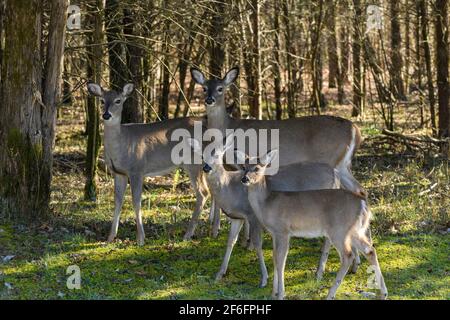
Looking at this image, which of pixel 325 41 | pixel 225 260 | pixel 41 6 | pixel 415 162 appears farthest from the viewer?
pixel 325 41

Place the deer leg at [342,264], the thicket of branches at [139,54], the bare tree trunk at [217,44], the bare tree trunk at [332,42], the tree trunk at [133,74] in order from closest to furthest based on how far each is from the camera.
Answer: the deer leg at [342,264], the thicket of branches at [139,54], the tree trunk at [133,74], the bare tree trunk at [217,44], the bare tree trunk at [332,42]

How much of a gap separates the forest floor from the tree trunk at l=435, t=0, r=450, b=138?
2440 millimetres

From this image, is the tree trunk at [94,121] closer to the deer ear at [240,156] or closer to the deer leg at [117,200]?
the deer leg at [117,200]

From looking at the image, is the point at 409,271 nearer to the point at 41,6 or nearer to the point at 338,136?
the point at 338,136

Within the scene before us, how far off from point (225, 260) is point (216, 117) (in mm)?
2628

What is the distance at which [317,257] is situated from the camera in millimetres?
8977

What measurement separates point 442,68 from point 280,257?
26.2ft

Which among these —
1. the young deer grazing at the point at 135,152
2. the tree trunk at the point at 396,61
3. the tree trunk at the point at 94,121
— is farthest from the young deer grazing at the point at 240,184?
the tree trunk at the point at 396,61

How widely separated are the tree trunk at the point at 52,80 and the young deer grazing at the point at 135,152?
20.1 inches

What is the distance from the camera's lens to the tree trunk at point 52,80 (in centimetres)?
Result: 973

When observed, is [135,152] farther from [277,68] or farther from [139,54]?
[277,68]

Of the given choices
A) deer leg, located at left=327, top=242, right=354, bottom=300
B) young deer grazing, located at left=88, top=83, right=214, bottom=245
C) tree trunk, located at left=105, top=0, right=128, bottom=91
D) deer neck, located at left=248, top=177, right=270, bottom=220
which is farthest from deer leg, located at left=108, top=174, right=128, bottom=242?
deer leg, located at left=327, top=242, right=354, bottom=300
